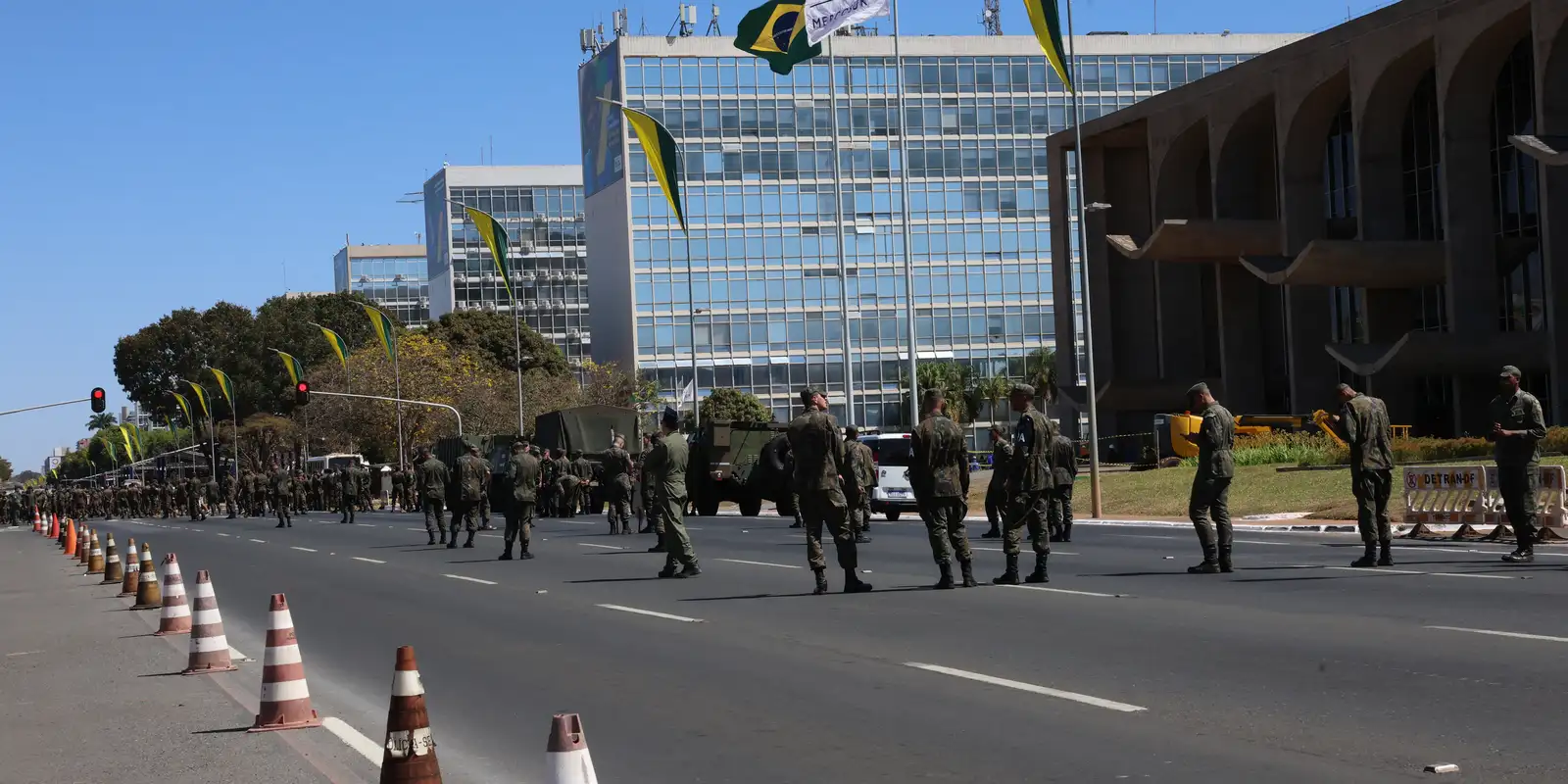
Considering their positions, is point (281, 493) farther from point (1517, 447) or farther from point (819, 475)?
point (1517, 447)

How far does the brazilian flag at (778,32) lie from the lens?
163 ft

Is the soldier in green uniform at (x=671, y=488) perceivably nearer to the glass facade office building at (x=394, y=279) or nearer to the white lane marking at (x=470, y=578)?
the white lane marking at (x=470, y=578)

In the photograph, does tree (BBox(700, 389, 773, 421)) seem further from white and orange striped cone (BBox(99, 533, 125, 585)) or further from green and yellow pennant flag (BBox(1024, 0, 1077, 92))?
white and orange striped cone (BBox(99, 533, 125, 585))

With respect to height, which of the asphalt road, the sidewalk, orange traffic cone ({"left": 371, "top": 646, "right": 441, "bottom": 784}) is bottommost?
the sidewalk

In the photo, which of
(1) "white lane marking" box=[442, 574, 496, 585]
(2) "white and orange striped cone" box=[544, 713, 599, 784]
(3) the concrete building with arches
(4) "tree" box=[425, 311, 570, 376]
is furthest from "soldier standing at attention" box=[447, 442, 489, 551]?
(4) "tree" box=[425, 311, 570, 376]

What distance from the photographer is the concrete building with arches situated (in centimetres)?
4816

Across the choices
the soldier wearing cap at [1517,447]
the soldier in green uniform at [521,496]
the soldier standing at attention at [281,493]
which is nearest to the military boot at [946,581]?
the soldier wearing cap at [1517,447]

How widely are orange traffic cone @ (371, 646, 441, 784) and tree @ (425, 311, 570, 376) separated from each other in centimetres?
9750

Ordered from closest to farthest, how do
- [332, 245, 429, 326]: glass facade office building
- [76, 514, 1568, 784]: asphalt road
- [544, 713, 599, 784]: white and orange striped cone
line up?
1. [544, 713, 599, 784]: white and orange striped cone
2. [76, 514, 1568, 784]: asphalt road
3. [332, 245, 429, 326]: glass facade office building

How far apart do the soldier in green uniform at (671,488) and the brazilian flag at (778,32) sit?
1200 inches

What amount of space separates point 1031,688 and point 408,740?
14.7ft

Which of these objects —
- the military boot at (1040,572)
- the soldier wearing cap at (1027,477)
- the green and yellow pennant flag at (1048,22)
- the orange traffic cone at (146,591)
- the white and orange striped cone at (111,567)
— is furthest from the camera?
the green and yellow pennant flag at (1048,22)

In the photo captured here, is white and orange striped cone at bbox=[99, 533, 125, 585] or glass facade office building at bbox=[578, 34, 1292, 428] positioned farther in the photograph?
glass facade office building at bbox=[578, 34, 1292, 428]

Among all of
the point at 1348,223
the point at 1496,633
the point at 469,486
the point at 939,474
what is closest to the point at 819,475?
the point at 939,474
